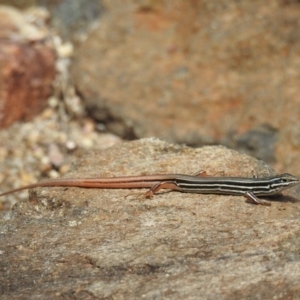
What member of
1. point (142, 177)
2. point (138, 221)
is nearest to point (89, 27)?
point (142, 177)

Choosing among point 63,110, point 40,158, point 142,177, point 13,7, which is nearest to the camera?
point 142,177

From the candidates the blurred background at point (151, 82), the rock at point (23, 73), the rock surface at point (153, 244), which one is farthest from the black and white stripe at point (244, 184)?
the rock at point (23, 73)

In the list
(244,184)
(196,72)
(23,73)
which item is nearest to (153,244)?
(244,184)

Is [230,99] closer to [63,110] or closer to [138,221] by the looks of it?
[63,110]

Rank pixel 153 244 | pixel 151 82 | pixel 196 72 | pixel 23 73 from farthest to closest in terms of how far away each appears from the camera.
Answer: pixel 23 73, pixel 151 82, pixel 196 72, pixel 153 244

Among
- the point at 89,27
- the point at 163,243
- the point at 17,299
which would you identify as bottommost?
the point at 17,299

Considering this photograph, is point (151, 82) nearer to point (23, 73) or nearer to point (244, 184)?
point (23, 73)
